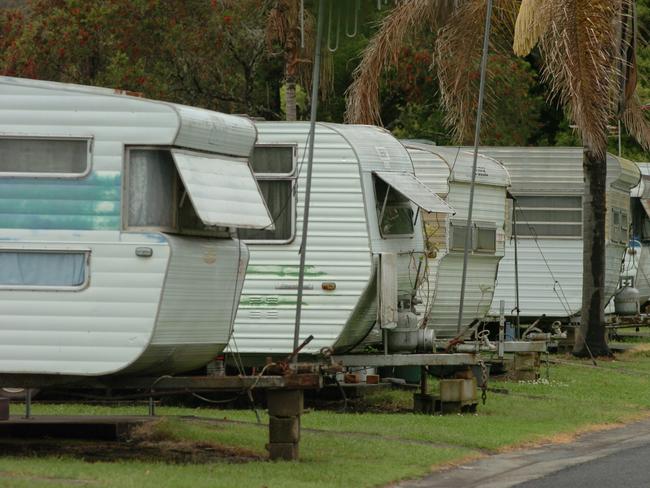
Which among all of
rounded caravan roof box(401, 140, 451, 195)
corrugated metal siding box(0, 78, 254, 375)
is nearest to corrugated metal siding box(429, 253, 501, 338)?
rounded caravan roof box(401, 140, 451, 195)

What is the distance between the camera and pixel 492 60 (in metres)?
33.8

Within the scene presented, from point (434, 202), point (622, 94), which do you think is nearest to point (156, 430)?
point (434, 202)

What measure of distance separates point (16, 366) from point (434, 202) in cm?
615

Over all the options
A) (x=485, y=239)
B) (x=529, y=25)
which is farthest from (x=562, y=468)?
(x=529, y=25)

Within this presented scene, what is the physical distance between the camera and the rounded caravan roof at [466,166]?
20.2m

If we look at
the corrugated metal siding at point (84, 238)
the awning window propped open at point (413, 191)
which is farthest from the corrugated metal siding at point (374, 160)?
the corrugated metal siding at point (84, 238)

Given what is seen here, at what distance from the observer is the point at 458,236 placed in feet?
66.3

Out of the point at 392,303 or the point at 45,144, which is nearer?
the point at 45,144

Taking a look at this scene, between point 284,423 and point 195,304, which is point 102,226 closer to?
point 195,304

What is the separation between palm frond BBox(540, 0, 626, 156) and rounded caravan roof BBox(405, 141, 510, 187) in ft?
4.52

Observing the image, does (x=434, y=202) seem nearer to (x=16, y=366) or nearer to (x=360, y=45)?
(x=16, y=366)

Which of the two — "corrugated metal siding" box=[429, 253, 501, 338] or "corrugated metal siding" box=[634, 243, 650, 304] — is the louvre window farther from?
"corrugated metal siding" box=[634, 243, 650, 304]

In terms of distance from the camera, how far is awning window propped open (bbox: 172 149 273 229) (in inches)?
462

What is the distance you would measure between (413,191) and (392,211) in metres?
0.57
